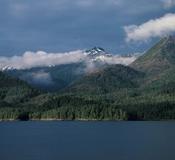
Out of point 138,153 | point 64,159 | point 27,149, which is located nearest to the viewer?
point 64,159

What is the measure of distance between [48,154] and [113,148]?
25833 mm

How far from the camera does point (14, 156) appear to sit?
5723 inches

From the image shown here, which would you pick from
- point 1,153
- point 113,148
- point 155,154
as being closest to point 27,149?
point 1,153

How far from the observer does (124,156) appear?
146500 mm

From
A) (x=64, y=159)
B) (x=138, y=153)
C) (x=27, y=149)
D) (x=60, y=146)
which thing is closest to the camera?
(x=64, y=159)

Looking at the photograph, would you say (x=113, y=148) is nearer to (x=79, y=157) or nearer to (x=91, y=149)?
(x=91, y=149)

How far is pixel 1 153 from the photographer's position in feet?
502

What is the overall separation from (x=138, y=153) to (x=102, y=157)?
43.7 feet

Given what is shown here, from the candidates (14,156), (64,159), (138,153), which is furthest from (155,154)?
(14,156)

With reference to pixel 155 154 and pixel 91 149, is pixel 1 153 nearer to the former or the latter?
pixel 91 149

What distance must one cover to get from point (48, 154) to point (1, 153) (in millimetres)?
13496

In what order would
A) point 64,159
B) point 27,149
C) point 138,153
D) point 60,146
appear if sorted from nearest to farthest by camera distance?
point 64,159 < point 138,153 < point 27,149 < point 60,146

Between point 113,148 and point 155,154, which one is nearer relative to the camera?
point 155,154

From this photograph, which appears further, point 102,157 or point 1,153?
point 1,153
